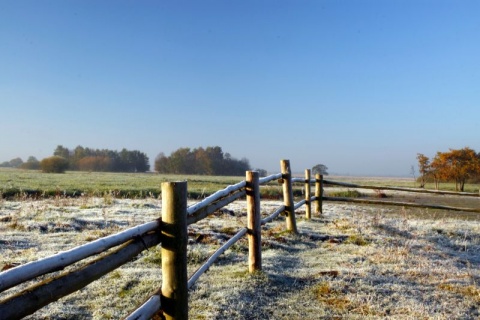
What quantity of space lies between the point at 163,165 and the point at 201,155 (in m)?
10.2

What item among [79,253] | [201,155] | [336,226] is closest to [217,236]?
[336,226]

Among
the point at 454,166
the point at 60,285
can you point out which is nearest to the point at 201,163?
the point at 454,166

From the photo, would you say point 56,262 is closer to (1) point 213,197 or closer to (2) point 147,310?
(2) point 147,310

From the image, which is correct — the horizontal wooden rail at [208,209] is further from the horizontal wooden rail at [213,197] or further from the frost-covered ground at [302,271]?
the frost-covered ground at [302,271]

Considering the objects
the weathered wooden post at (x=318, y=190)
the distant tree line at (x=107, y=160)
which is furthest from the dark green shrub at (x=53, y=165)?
the weathered wooden post at (x=318, y=190)

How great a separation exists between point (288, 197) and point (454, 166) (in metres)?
39.3

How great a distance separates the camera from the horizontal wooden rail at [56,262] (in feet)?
6.30

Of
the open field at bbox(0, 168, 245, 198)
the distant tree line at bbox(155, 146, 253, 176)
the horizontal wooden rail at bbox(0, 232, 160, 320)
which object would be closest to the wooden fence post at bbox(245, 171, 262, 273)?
the horizontal wooden rail at bbox(0, 232, 160, 320)

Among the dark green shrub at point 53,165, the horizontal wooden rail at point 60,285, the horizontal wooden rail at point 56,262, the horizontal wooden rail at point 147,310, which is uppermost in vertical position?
the dark green shrub at point 53,165

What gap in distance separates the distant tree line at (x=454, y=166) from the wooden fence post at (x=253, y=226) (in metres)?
40.1

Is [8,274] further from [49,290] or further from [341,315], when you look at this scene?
[341,315]

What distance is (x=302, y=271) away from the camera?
231 inches

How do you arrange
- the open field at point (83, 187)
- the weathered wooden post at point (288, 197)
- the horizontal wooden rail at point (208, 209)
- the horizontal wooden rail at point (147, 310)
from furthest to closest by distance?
1. the open field at point (83, 187)
2. the weathered wooden post at point (288, 197)
3. the horizontal wooden rail at point (208, 209)
4. the horizontal wooden rail at point (147, 310)

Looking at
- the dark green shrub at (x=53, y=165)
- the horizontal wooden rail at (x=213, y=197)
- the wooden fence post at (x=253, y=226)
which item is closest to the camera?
the horizontal wooden rail at (x=213, y=197)
